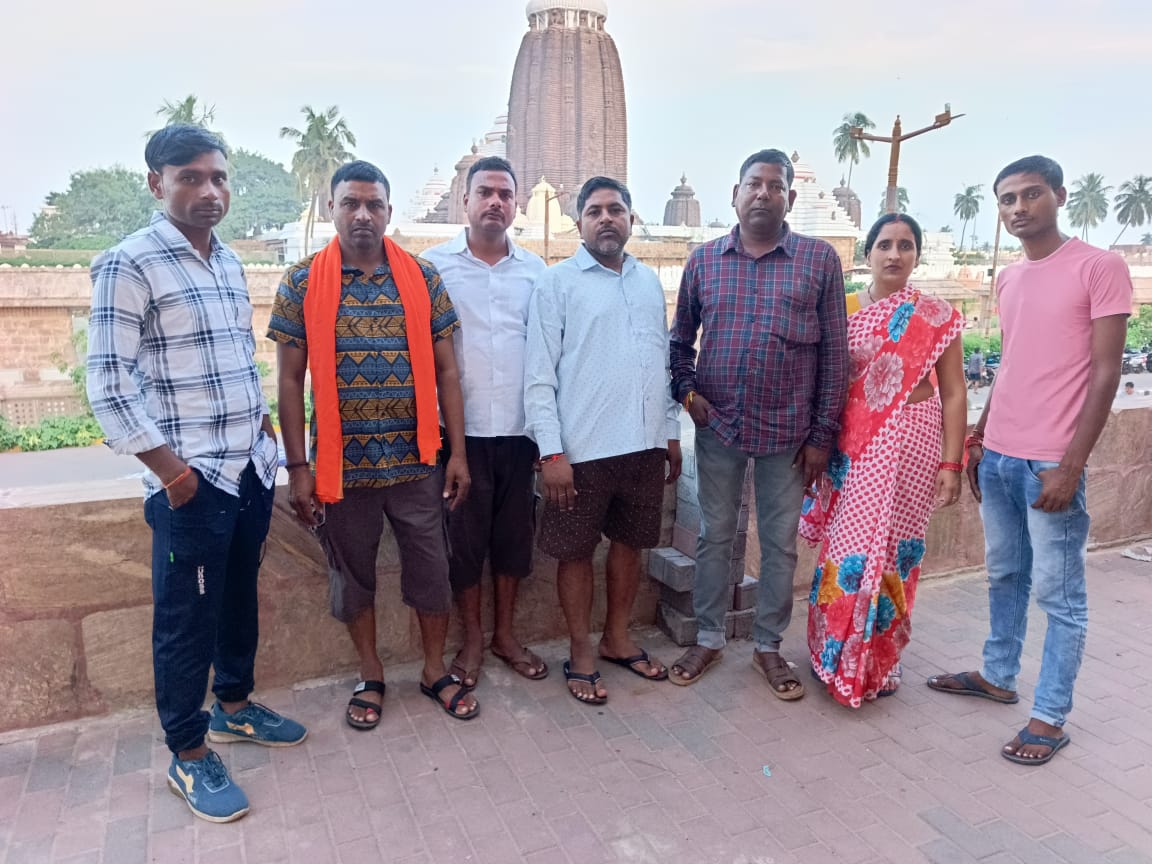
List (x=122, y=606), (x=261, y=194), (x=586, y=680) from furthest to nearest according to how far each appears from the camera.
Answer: (x=261, y=194), (x=586, y=680), (x=122, y=606)

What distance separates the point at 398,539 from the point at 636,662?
3.20 ft

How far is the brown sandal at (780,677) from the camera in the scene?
2.78 metres

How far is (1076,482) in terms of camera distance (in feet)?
7.75

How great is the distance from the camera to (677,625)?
127 inches

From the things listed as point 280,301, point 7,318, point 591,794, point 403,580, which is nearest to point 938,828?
point 591,794

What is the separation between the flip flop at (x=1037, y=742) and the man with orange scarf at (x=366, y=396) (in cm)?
162

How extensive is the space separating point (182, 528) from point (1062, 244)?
253 cm

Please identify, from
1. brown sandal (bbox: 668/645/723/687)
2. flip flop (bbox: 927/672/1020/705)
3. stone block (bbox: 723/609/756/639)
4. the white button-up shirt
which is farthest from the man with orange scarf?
flip flop (bbox: 927/672/1020/705)

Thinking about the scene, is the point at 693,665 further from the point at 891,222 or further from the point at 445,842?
the point at 891,222

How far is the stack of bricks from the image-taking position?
3.20 meters

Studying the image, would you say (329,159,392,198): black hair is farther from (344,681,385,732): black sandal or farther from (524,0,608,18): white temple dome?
(524,0,608,18): white temple dome

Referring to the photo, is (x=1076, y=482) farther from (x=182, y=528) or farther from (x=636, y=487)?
(x=182, y=528)

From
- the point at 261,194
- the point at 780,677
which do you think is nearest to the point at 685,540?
the point at 780,677

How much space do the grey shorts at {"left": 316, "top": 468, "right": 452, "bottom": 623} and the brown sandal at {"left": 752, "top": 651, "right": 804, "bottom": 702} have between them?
3.66 ft
